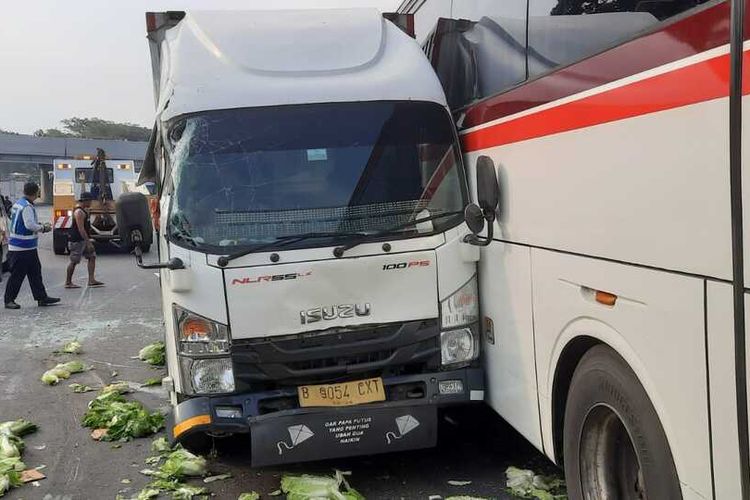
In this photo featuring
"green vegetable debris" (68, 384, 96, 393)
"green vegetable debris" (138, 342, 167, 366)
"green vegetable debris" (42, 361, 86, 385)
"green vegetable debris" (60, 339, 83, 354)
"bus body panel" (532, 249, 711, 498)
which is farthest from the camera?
"green vegetable debris" (60, 339, 83, 354)

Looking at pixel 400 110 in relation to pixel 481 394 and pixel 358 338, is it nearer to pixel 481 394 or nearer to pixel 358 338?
pixel 358 338

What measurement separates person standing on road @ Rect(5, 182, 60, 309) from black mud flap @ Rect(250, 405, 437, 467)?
8.33 meters

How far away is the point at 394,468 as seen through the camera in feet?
14.9

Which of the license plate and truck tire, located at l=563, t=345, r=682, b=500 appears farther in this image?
the license plate

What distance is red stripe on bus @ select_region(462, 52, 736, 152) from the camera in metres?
2.12

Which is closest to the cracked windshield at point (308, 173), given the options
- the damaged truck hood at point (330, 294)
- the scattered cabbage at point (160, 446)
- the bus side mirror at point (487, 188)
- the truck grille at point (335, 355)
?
the damaged truck hood at point (330, 294)

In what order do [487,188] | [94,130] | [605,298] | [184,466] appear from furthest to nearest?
1. [94,130]
2. [184,466]
3. [487,188]
4. [605,298]

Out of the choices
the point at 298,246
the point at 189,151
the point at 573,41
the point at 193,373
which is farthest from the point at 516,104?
the point at 193,373

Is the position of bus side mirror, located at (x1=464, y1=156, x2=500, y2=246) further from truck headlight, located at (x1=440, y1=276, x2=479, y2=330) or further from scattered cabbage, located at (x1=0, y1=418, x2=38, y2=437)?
scattered cabbage, located at (x1=0, y1=418, x2=38, y2=437)

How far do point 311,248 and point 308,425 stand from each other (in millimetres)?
1030

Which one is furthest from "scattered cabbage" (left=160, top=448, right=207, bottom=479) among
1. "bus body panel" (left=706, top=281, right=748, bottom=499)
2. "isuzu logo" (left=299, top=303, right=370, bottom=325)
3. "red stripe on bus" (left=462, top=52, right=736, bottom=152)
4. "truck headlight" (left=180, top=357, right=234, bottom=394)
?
"bus body panel" (left=706, top=281, right=748, bottom=499)

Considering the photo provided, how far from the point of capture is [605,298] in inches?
114

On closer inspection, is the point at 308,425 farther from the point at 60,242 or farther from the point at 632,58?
the point at 60,242

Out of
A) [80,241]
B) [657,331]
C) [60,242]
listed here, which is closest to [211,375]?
[657,331]
